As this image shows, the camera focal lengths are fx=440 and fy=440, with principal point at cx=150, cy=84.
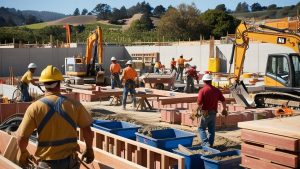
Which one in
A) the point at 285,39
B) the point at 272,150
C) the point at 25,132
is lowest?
the point at 272,150

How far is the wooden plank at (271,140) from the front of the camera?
17.4 feet

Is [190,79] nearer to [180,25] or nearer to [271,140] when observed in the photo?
[271,140]

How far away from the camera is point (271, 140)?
5555 millimetres

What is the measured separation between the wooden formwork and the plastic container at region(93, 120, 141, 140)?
0.34 meters

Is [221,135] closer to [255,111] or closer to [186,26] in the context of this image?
[255,111]

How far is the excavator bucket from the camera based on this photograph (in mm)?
15523

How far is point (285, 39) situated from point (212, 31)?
1803 inches

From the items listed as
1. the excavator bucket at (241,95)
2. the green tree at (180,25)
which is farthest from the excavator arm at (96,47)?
the green tree at (180,25)

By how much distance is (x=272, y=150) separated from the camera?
5.54m

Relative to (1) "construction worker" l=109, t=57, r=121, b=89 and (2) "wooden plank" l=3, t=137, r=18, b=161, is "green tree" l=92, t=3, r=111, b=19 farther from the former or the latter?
(2) "wooden plank" l=3, t=137, r=18, b=161

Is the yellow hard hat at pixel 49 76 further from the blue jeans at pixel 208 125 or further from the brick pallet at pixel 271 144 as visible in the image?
the blue jeans at pixel 208 125

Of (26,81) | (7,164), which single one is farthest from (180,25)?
(7,164)

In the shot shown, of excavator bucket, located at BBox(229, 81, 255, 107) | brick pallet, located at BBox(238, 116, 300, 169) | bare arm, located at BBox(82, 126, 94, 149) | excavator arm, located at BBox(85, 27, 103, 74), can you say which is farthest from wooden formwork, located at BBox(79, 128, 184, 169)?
excavator arm, located at BBox(85, 27, 103, 74)

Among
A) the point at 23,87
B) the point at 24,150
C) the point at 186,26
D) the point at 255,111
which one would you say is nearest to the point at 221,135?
the point at 255,111
